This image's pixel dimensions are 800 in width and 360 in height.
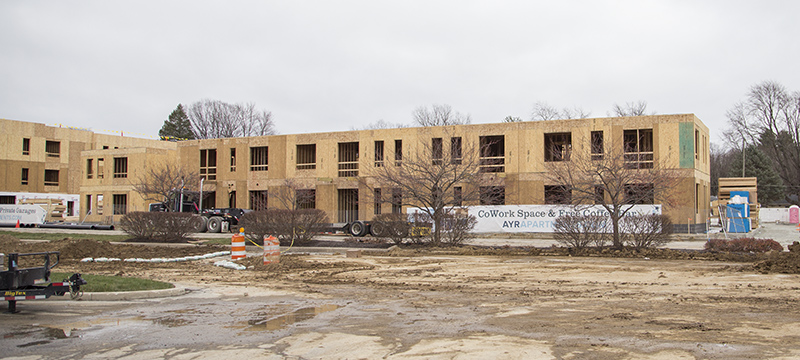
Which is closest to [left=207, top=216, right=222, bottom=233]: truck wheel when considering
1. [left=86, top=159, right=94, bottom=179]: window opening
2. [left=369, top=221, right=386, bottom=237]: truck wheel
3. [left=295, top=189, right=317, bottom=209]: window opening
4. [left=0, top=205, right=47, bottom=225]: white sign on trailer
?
[left=295, top=189, right=317, bottom=209]: window opening

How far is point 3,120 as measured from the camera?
59719mm

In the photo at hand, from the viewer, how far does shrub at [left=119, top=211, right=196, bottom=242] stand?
28172mm

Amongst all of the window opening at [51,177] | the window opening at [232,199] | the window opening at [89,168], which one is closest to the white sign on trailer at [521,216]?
the window opening at [232,199]

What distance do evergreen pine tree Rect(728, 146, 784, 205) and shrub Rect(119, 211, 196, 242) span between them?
66616mm

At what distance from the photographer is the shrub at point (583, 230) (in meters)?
20.8

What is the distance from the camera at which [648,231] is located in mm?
20453

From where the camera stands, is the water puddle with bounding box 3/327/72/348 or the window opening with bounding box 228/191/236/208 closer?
the water puddle with bounding box 3/327/72/348

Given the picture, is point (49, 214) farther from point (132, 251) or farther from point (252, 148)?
point (132, 251)

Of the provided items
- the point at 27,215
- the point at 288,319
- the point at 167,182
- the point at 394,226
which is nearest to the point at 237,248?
the point at 394,226

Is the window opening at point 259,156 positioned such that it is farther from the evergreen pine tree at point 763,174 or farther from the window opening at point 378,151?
the evergreen pine tree at point 763,174

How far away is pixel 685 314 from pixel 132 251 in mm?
19858

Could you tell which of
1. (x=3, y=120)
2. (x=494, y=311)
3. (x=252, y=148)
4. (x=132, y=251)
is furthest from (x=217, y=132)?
(x=494, y=311)

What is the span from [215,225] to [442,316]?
32.7m

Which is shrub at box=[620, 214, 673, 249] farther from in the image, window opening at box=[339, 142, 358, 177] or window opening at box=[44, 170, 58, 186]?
window opening at box=[44, 170, 58, 186]
